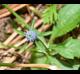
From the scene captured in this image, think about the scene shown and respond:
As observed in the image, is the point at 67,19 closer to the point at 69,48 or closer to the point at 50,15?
the point at 50,15

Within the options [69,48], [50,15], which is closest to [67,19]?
[50,15]

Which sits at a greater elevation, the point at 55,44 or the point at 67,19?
the point at 67,19

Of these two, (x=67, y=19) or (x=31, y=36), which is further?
(x=67, y=19)

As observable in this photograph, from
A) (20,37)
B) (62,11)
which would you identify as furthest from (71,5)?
(20,37)

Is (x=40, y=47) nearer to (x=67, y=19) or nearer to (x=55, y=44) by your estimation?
(x=55, y=44)

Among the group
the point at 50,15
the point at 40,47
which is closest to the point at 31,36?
the point at 40,47
